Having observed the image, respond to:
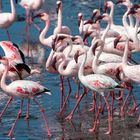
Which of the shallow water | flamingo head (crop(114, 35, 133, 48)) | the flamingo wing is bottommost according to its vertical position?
the shallow water

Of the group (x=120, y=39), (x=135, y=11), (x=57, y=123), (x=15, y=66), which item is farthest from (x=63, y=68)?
(x=135, y=11)

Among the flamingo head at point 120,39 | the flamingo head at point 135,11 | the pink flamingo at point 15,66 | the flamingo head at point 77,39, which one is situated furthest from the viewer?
the flamingo head at point 135,11

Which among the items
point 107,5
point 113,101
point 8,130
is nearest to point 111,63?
point 113,101

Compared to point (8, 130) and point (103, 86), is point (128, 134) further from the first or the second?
point (8, 130)

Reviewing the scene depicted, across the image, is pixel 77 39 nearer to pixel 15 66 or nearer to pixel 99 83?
pixel 15 66

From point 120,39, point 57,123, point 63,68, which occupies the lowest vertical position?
point 57,123

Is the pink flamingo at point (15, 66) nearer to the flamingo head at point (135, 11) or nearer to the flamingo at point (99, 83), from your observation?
the flamingo at point (99, 83)

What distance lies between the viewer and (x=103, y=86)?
Result: 1105cm

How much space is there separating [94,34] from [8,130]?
3.29 metres

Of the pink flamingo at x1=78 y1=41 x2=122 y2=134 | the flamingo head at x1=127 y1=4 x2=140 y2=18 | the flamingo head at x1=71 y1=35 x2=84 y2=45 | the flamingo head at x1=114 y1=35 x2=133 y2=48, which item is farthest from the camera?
the flamingo head at x1=127 y1=4 x2=140 y2=18

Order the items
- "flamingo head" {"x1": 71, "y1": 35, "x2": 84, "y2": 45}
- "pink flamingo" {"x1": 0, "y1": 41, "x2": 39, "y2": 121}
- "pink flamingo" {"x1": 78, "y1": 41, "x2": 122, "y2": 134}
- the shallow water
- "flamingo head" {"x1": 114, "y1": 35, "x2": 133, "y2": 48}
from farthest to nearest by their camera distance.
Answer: "flamingo head" {"x1": 114, "y1": 35, "x2": 133, "y2": 48} < "flamingo head" {"x1": 71, "y1": 35, "x2": 84, "y2": 45} < "pink flamingo" {"x1": 0, "y1": 41, "x2": 39, "y2": 121} < "pink flamingo" {"x1": 78, "y1": 41, "x2": 122, "y2": 134} < the shallow water

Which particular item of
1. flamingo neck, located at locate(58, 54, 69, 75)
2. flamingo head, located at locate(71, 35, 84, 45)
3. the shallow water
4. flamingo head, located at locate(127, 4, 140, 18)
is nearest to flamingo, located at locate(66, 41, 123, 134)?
the shallow water

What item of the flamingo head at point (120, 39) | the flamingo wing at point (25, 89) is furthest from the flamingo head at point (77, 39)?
the flamingo wing at point (25, 89)

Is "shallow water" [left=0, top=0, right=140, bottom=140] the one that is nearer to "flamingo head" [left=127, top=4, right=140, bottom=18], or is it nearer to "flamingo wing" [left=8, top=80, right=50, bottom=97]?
"flamingo wing" [left=8, top=80, right=50, bottom=97]
